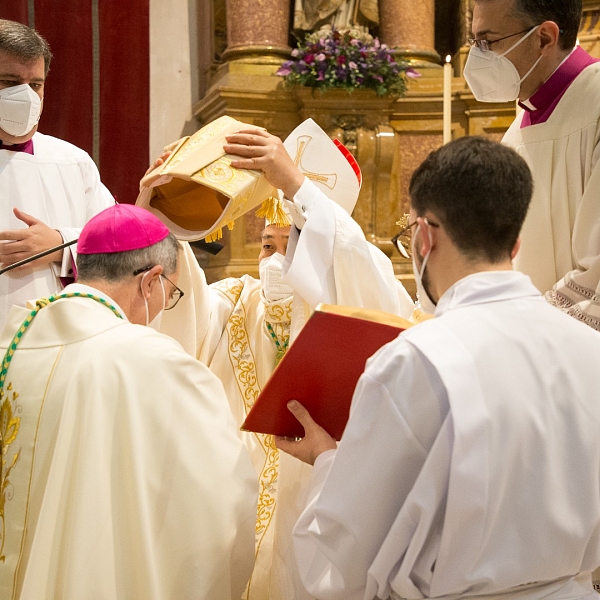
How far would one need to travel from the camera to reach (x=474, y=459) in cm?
166

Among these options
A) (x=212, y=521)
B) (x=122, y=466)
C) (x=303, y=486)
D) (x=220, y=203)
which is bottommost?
(x=303, y=486)

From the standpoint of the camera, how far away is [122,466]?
2332mm

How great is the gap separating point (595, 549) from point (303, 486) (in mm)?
1387

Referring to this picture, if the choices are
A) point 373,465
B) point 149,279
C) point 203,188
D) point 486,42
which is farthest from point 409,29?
point 373,465

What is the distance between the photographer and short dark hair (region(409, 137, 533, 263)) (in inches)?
70.6

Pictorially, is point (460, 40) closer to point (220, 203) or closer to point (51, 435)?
point (220, 203)

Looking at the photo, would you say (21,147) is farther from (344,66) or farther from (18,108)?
(344,66)

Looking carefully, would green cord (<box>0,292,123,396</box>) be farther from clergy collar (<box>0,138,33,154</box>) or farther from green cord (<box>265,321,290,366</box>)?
clergy collar (<box>0,138,33,154</box>)

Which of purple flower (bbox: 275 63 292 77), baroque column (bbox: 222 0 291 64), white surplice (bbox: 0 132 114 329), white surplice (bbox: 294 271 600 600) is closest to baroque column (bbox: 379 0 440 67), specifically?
baroque column (bbox: 222 0 291 64)

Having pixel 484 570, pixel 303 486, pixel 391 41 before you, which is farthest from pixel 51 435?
pixel 391 41

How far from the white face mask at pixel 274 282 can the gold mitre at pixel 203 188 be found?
1.90 ft

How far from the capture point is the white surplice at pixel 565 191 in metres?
2.74

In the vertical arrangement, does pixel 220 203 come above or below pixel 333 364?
above

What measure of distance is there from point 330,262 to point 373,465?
4.30 ft
